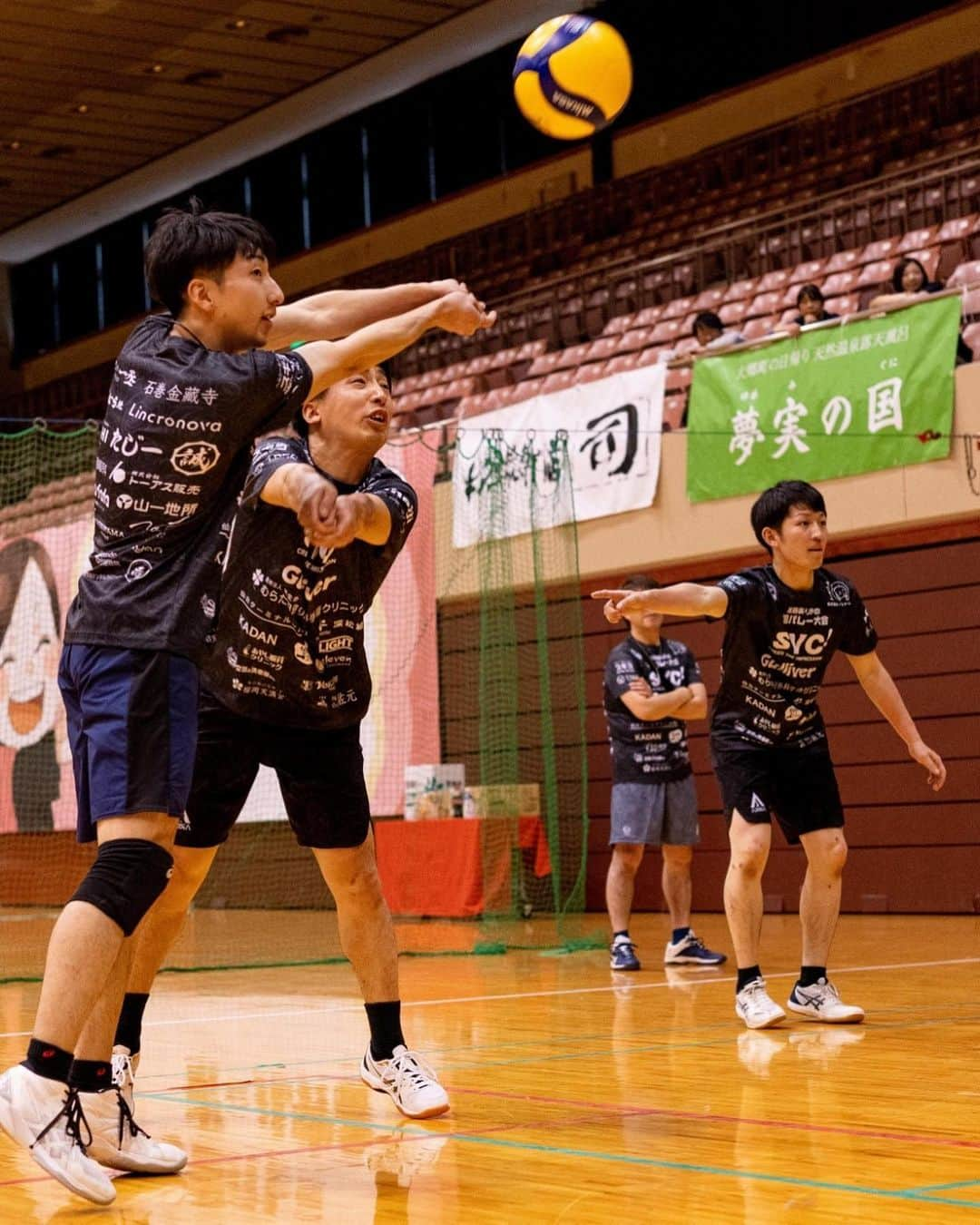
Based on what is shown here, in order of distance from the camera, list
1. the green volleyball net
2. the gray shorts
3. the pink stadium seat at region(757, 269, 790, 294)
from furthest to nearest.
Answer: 1. the pink stadium seat at region(757, 269, 790, 294)
2. the green volleyball net
3. the gray shorts

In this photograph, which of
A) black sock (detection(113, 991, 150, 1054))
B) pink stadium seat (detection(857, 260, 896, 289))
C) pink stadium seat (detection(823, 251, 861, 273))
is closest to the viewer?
black sock (detection(113, 991, 150, 1054))

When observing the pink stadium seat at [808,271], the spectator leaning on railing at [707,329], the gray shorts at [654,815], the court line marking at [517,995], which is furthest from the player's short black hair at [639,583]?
the pink stadium seat at [808,271]

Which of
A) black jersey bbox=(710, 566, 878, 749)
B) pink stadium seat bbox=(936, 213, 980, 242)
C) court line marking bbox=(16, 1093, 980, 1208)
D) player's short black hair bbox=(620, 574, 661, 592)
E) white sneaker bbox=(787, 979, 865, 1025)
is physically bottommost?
white sneaker bbox=(787, 979, 865, 1025)

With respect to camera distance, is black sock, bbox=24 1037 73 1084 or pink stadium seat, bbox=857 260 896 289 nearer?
black sock, bbox=24 1037 73 1084

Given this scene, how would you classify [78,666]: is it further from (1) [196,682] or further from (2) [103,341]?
(2) [103,341]

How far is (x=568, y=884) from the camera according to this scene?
12922 millimetres

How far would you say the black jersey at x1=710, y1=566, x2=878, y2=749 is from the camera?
610cm

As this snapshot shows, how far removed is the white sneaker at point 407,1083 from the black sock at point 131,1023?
0.58 meters

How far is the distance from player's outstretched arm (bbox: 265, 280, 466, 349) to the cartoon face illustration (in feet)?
39.0

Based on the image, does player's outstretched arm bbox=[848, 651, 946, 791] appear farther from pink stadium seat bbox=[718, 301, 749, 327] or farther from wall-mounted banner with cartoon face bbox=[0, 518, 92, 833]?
wall-mounted banner with cartoon face bbox=[0, 518, 92, 833]

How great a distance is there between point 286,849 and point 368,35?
9.19m

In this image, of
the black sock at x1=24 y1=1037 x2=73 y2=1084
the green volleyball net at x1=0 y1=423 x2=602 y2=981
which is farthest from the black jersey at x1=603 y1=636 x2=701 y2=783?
the black sock at x1=24 y1=1037 x2=73 y2=1084

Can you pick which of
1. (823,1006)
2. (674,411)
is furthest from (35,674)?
(823,1006)

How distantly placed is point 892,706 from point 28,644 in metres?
10.9
